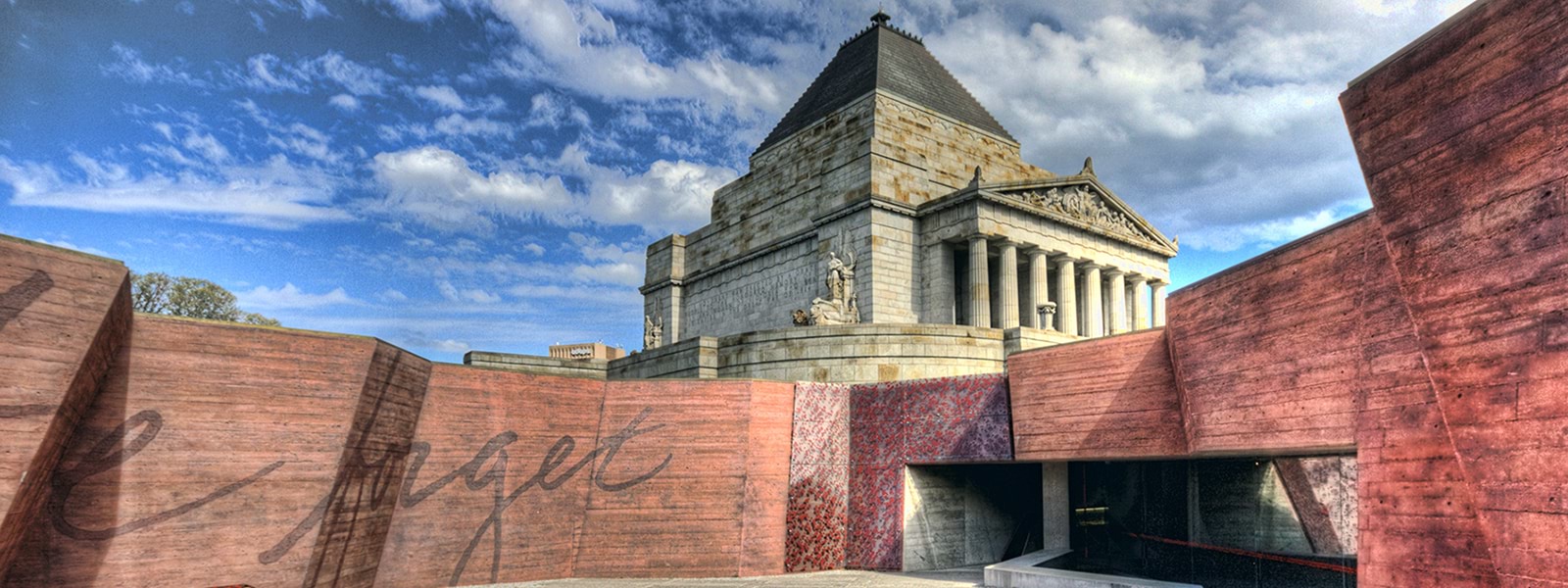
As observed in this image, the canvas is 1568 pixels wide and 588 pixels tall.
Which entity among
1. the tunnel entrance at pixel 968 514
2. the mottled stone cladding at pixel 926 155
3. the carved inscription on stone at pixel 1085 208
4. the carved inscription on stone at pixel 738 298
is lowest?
the tunnel entrance at pixel 968 514

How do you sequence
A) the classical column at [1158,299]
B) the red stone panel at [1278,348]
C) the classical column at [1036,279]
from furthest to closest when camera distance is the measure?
the classical column at [1158,299] < the classical column at [1036,279] < the red stone panel at [1278,348]

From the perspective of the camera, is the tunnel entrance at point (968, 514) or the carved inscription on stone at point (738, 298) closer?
the tunnel entrance at point (968, 514)

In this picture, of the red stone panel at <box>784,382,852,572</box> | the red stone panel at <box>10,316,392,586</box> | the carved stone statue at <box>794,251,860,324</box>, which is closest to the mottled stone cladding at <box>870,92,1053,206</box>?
the carved stone statue at <box>794,251,860,324</box>

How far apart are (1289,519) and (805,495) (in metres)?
11.2

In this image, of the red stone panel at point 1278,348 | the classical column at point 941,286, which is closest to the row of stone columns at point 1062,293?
the classical column at point 941,286

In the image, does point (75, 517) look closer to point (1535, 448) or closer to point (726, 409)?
point (726, 409)

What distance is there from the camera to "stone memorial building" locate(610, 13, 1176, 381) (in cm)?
3466

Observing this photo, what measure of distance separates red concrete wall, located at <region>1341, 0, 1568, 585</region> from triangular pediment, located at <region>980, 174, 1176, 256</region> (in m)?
24.4

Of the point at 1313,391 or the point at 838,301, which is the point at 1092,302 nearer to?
the point at 838,301

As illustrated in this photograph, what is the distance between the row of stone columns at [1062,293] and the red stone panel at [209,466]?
24.1 metres

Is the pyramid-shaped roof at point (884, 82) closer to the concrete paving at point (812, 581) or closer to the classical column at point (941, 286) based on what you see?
the classical column at point (941, 286)

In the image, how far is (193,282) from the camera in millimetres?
45250

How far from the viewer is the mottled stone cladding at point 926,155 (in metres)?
36.3

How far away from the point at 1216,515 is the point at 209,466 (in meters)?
20.4
